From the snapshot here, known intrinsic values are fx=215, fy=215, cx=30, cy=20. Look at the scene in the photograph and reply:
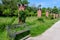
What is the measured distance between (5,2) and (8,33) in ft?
177

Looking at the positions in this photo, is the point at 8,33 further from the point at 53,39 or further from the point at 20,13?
the point at 20,13

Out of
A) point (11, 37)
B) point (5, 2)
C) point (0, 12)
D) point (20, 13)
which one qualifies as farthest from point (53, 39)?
point (5, 2)

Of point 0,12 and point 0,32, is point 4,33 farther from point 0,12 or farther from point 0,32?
point 0,12

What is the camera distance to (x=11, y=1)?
2472 inches

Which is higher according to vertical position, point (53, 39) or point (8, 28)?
point (8, 28)

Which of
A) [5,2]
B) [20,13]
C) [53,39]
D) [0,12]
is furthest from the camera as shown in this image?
[5,2]

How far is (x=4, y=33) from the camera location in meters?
11.0

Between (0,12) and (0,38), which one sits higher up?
(0,38)

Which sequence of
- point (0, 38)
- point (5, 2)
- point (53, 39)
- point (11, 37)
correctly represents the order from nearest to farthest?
point (0, 38)
point (11, 37)
point (53, 39)
point (5, 2)

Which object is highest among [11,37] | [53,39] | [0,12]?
[11,37]

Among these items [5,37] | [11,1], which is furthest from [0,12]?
[5,37]

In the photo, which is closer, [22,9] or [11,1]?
[22,9]

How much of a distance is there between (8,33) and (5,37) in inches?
14.7

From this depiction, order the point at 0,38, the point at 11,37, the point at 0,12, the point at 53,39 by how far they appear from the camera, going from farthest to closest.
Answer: the point at 0,12 → the point at 53,39 → the point at 11,37 → the point at 0,38
